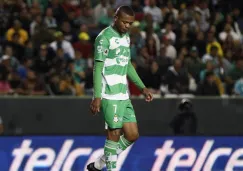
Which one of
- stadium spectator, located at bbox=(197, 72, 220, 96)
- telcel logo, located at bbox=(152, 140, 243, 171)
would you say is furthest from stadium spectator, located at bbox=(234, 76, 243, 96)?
telcel logo, located at bbox=(152, 140, 243, 171)

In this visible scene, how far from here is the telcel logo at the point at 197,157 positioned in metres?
13.0

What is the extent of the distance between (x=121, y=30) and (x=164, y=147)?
3028mm

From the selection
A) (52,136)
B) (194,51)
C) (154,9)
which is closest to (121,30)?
(52,136)

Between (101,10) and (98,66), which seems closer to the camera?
(98,66)

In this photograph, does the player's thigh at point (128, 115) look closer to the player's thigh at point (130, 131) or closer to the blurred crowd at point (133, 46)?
the player's thigh at point (130, 131)

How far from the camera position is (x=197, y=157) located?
514 inches

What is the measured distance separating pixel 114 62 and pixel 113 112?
1.92ft

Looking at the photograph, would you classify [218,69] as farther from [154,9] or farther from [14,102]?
[14,102]

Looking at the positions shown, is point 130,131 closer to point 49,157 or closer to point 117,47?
point 117,47

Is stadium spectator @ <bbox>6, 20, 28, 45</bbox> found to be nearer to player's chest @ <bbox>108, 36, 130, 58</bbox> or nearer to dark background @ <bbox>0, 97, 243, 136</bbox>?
dark background @ <bbox>0, 97, 243, 136</bbox>

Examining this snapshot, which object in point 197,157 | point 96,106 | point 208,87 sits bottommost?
point 208,87

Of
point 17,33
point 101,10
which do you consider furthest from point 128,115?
point 101,10

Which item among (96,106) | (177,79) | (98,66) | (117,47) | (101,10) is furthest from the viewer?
(101,10)

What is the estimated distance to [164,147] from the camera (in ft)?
42.9
